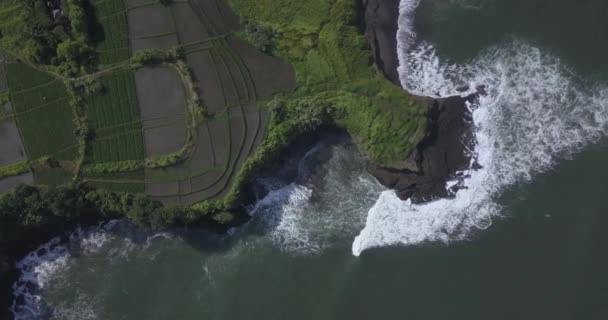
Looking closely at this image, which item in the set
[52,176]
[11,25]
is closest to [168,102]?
[52,176]

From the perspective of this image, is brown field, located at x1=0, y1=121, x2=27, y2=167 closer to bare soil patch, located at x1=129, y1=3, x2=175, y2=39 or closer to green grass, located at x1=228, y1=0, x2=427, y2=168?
bare soil patch, located at x1=129, y1=3, x2=175, y2=39

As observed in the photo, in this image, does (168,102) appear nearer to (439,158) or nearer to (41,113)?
(41,113)

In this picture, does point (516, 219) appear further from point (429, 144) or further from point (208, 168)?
point (208, 168)

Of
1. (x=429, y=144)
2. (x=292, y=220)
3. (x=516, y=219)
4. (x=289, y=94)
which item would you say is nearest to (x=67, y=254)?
(x=292, y=220)

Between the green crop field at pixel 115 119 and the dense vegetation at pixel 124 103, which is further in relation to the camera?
→ the green crop field at pixel 115 119

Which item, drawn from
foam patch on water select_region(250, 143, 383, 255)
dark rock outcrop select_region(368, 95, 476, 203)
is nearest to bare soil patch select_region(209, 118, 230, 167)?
foam patch on water select_region(250, 143, 383, 255)

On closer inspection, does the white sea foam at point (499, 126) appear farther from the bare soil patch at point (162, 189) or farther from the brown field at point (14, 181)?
the brown field at point (14, 181)

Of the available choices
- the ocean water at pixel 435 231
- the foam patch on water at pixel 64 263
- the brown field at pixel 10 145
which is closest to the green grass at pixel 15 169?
the brown field at pixel 10 145
